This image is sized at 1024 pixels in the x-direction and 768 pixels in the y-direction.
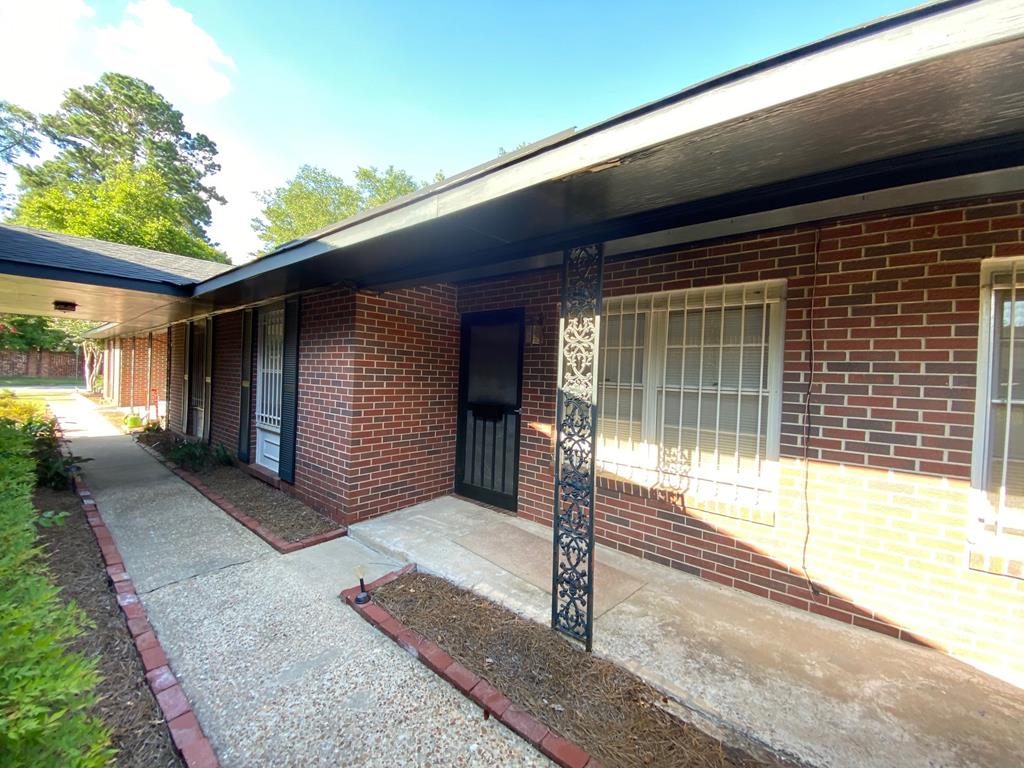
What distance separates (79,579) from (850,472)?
18.2 feet

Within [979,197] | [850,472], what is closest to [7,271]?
[850,472]

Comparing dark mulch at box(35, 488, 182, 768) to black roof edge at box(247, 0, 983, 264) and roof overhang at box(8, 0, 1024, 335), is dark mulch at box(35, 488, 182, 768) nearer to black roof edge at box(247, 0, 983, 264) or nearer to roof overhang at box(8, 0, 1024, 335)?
roof overhang at box(8, 0, 1024, 335)

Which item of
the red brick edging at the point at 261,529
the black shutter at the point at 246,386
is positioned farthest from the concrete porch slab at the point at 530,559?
the black shutter at the point at 246,386

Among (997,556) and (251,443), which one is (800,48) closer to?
(997,556)

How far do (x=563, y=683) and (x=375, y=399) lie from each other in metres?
3.09

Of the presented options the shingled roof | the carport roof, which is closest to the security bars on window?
the shingled roof

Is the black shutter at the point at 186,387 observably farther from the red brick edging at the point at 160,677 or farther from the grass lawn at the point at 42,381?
the grass lawn at the point at 42,381

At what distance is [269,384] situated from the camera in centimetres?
560

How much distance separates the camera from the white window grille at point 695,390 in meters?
2.96

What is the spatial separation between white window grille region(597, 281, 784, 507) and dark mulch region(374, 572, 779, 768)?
161 cm

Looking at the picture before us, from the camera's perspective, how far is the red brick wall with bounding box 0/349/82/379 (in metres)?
25.6

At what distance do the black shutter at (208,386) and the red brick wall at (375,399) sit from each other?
3.64 meters

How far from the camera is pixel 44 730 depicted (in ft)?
3.61

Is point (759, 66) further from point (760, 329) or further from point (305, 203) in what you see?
point (305, 203)
